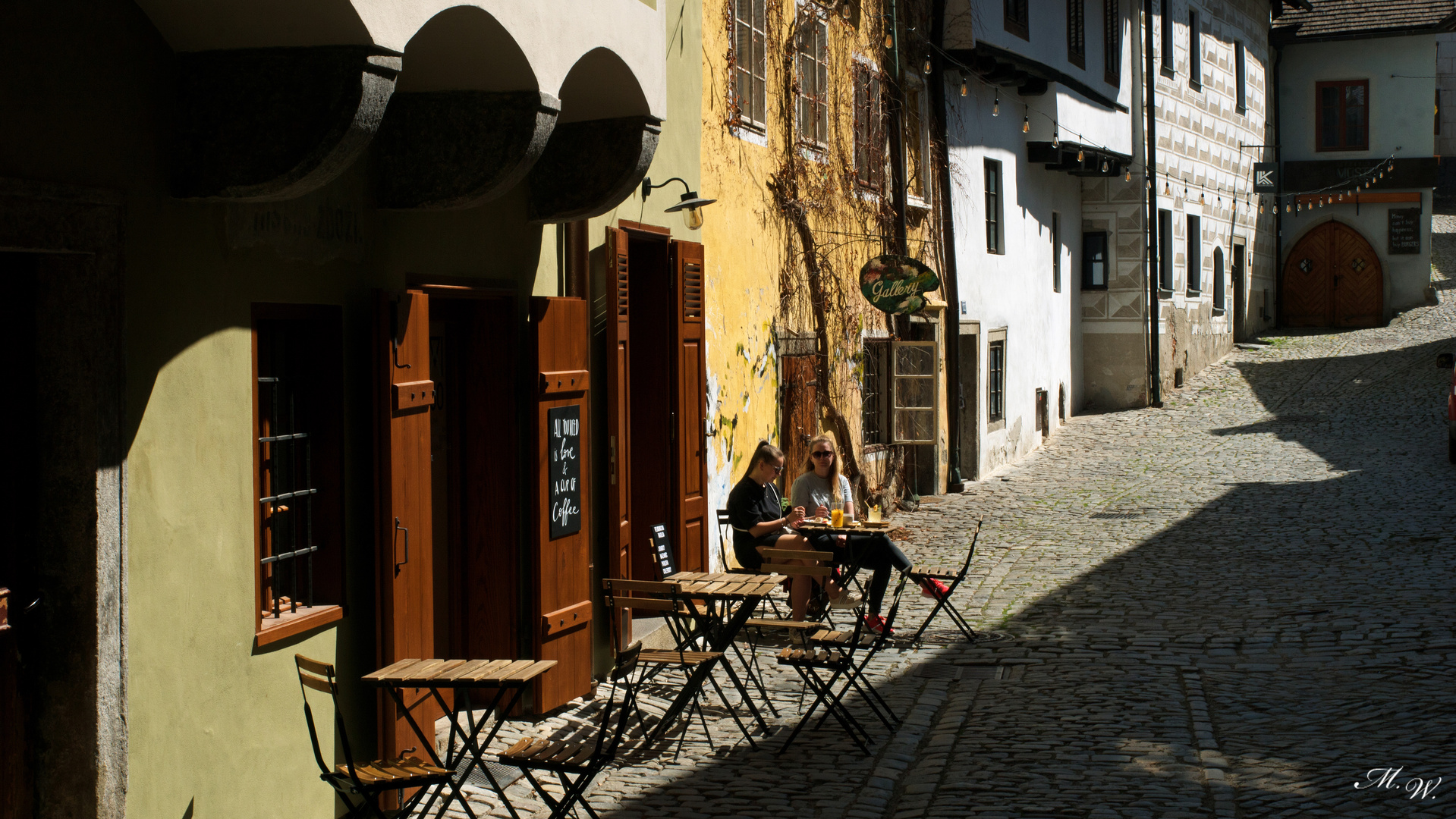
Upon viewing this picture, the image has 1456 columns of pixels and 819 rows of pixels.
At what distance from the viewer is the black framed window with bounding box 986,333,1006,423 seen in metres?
19.0

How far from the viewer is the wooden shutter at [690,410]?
938 centimetres

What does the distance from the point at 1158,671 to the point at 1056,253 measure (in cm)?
1511

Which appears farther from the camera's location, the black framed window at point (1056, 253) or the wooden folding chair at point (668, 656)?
the black framed window at point (1056, 253)

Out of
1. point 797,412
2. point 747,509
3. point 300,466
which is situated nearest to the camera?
point 300,466

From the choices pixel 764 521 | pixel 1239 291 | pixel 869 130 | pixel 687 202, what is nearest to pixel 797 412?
pixel 869 130

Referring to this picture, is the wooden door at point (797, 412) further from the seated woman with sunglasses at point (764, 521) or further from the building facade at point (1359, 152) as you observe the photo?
the building facade at point (1359, 152)

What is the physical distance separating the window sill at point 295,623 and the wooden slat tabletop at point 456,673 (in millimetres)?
282

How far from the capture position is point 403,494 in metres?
5.96

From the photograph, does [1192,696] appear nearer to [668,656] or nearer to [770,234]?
[668,656]

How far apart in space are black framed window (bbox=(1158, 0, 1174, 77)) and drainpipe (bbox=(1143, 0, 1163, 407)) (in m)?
0.96

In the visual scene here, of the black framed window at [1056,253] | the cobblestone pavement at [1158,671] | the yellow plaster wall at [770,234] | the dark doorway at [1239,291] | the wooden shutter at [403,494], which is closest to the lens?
the wooden shutter at [403,494]

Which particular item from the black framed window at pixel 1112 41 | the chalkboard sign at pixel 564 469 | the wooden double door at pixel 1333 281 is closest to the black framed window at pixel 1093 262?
the black framed window at pixel 1112 41

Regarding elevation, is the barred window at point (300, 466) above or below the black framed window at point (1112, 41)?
below

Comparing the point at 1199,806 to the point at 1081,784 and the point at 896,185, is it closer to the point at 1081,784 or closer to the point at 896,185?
the point at 1081,784
